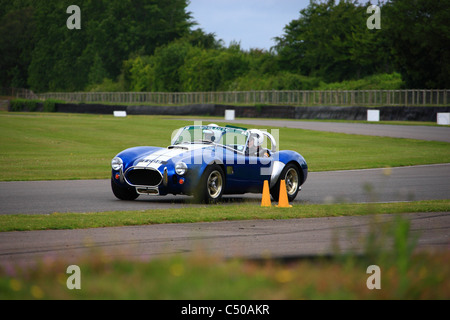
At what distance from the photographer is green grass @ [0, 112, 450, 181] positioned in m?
22.1

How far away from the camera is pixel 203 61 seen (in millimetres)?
97375

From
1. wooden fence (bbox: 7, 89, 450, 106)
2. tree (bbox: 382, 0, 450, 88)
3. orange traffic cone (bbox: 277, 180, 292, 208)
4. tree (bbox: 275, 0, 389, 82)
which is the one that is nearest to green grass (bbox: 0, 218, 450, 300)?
orange traffic cone (bbox: 277, 180, 292, 208)

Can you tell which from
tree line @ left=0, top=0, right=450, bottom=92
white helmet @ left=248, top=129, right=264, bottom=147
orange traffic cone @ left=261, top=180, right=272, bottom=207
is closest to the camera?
orange traffic cone @ left=261, top=180, right=272, bottom=207

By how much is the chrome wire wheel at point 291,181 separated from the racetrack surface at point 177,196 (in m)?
0.21

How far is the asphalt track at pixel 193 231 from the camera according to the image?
798cm

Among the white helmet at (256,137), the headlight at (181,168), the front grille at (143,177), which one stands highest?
the white helmet at (256,137)

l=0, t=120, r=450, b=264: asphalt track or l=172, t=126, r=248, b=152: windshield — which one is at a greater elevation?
l=172, t=126, r=248, b=152: windshield

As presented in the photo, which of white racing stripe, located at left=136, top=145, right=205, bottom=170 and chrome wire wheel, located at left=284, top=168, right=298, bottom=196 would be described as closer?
white racing stripe, located at left=136, top=145, right=205, bottom=170

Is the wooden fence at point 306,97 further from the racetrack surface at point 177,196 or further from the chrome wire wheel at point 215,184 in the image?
the chrome wire wheel at point 215,184

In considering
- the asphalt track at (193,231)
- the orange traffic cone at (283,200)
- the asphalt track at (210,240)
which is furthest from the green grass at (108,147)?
the asphalt track at (210,240)

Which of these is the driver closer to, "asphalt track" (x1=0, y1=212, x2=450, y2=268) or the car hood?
the car hood

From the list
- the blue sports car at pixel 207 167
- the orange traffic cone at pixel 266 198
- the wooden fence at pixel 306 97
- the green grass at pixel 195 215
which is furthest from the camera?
the wooden fence at pixel 306 97

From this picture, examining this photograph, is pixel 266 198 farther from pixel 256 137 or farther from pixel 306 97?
pixel 306 97

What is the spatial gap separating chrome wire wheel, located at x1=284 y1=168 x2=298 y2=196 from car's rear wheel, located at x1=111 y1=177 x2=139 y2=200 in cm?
287
